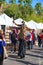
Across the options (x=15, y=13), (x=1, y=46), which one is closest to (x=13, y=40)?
(x=1, y=46)

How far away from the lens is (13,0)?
51.7m

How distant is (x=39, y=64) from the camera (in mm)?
14883

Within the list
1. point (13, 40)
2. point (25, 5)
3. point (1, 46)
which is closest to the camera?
point (1, 46)

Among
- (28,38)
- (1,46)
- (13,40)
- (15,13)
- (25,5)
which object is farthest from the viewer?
(25,5)

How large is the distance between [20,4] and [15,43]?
3193 centimetres

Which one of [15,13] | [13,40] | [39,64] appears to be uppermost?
[15,13]

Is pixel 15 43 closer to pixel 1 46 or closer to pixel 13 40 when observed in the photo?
pixel 13 40

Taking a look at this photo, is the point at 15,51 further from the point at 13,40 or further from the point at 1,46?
the point at 1,46

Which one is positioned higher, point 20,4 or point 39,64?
point 20,4

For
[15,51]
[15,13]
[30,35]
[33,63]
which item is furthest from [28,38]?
[15,13]

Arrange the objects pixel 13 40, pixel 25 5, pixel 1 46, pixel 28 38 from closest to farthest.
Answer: pixel 1 46
pixel 13 40
pixel 28 38
pixel 25 5

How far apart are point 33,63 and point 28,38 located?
9.76m

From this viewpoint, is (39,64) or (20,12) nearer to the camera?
(39,64)

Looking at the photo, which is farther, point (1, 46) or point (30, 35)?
point (30, 35)
